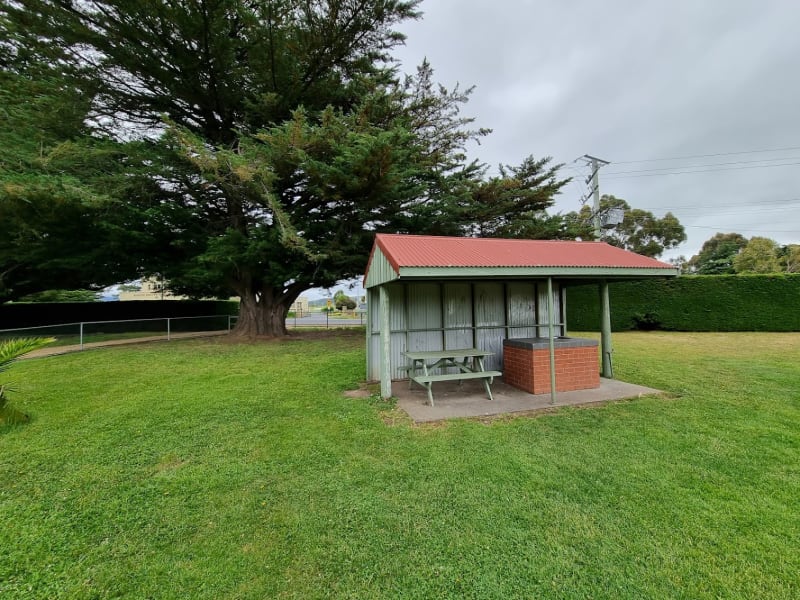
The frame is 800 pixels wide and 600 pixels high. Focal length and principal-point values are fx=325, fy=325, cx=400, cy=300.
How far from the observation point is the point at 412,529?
88.0 inches

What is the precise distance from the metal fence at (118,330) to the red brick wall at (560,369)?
40.0 feet

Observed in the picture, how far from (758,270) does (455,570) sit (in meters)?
40.6

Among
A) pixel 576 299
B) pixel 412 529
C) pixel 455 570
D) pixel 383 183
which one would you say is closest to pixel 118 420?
pixel 412 529

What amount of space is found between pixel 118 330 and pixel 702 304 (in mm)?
23566

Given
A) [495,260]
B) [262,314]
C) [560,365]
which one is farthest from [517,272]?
[262,314]

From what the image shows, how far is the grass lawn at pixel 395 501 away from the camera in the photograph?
6.03 ft

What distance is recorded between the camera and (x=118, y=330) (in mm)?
12242

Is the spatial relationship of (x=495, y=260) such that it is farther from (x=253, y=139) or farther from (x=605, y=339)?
(x=253, y=139)

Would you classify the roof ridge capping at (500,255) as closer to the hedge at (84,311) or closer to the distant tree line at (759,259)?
the hedge at (84,311)

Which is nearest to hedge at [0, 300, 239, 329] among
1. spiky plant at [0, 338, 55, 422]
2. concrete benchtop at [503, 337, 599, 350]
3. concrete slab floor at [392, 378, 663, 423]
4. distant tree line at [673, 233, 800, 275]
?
spiky plant at [0, 338, 55, 422]

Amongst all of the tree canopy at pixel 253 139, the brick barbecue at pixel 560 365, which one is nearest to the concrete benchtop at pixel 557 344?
the brick barbecue at pixel 560 365

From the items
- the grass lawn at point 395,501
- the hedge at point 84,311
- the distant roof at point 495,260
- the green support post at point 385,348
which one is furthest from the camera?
the hedge at point 84,311

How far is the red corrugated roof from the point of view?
450 cm

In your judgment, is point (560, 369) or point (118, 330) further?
point (118, 330)
